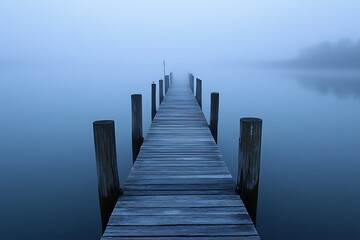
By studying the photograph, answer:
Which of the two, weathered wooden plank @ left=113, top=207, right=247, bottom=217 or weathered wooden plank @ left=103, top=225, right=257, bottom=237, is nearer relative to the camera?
weathered wooden plank @ left=103, top=225, right=257, bottom=237

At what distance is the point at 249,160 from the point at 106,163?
1.84m

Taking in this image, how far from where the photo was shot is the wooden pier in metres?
2.76

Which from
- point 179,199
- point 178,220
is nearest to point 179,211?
point 178,220

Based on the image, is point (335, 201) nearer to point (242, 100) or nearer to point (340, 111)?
point (340, 111)

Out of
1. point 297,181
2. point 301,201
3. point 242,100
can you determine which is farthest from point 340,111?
point 301,201

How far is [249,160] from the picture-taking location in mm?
3395

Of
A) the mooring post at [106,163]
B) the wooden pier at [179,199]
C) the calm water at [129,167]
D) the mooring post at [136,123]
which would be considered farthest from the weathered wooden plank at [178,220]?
the mooring post at [136,123]

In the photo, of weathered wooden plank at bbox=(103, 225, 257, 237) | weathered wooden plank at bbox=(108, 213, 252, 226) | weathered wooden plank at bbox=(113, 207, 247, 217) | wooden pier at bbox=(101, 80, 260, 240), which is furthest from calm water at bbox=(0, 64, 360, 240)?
weathered wooden plank at bbox=(103, 225, 257, 237)

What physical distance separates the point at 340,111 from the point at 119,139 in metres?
15.5

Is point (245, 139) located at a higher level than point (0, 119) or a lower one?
higher

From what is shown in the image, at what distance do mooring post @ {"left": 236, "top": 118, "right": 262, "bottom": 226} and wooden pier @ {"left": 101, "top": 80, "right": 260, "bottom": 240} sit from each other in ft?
0.60

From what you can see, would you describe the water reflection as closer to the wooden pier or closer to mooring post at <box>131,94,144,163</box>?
mooring post at <box>131,94,144,163</box>

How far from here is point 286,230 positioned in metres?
5.25

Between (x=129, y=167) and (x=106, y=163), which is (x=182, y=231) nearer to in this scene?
(x=106, y=163)
